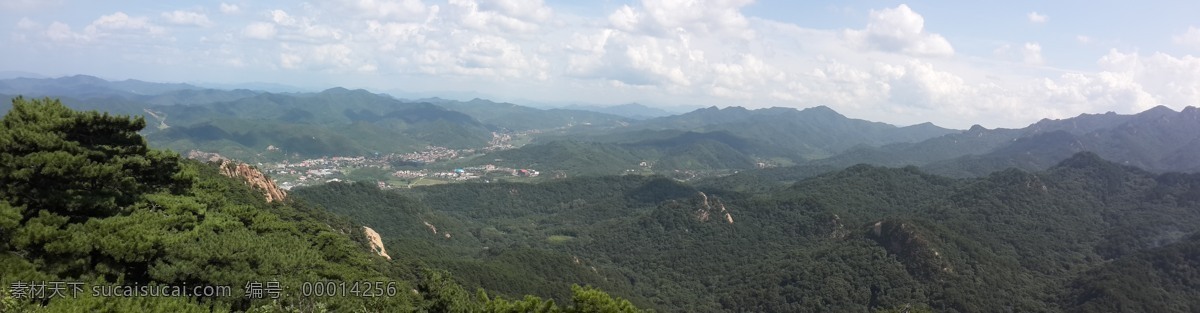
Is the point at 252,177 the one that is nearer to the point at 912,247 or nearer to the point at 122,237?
the point at 122,237

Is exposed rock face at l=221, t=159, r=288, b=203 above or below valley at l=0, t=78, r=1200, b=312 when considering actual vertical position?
above

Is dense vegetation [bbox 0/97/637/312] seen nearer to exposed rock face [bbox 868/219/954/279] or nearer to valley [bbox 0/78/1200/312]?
valley [bbox 0/78/1200/312]

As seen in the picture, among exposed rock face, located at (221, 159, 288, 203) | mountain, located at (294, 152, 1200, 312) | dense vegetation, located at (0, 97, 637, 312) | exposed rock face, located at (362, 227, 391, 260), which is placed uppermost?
dense vegetation, located at (0, 97, 637, 312)

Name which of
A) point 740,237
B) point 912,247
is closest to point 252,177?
point 912,247

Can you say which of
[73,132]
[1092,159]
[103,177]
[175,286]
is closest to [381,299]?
[175,286]

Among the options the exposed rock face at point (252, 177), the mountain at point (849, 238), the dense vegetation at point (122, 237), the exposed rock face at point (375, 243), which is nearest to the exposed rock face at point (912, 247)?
the mountain at point (849, 238)

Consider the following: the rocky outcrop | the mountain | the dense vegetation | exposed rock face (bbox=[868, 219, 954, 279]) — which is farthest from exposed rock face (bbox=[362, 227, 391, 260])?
the rocky outcrop
